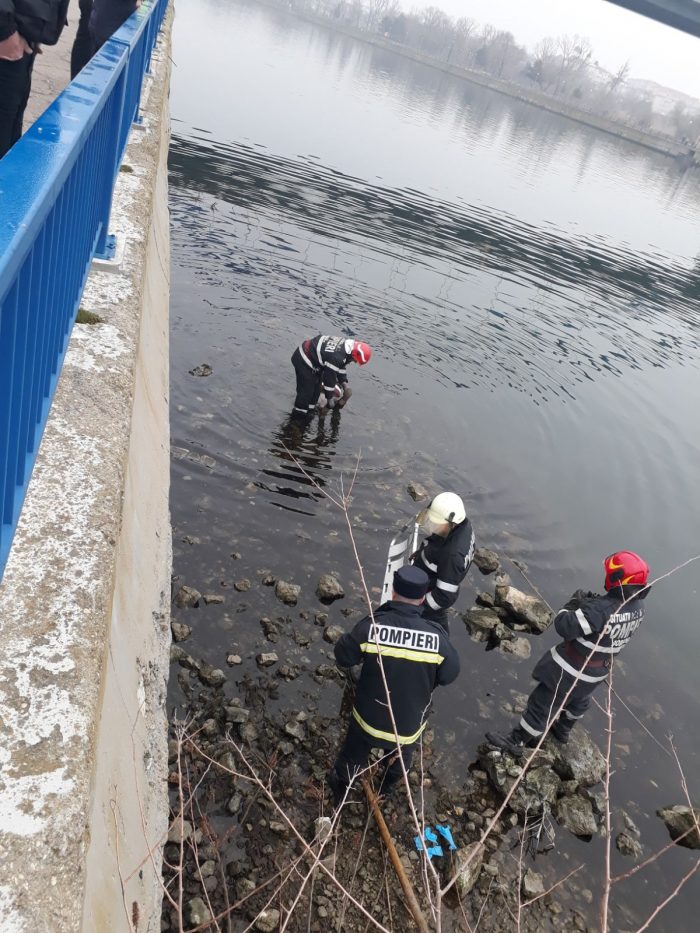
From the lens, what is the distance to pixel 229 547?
6734 millimetres

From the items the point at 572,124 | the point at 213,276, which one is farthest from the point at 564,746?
the point at 572,124

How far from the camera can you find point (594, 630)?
5043 mm

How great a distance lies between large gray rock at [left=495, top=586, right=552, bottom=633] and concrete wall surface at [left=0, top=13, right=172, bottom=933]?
3799 millimetres

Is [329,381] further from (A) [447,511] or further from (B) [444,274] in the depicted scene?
(B) [444,274]

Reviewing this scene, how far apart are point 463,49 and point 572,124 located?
309 ft

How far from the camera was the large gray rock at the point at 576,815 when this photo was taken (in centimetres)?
514

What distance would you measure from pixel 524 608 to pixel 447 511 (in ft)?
7.03

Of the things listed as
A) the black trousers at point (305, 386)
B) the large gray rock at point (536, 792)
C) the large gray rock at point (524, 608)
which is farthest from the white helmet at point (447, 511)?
the black trousers at point (305, 386)

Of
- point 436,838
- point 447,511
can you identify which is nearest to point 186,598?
point 447,511

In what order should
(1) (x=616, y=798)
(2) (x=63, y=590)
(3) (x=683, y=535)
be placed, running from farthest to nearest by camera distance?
(3) (x=683, y=535) → (1) (x=616, y=798) → (2) (x=63, y=590)

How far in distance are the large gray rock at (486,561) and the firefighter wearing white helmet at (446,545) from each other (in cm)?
190

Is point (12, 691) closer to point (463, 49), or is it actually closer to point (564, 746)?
point (564, 746)

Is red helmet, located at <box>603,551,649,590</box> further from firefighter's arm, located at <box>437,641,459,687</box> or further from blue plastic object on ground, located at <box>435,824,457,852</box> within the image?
blue plastic object on ground, located at <box>435,824,457,852</box>

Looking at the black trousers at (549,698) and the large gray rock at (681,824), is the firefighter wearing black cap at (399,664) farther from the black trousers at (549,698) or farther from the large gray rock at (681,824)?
the large gray rock at (681,824)
